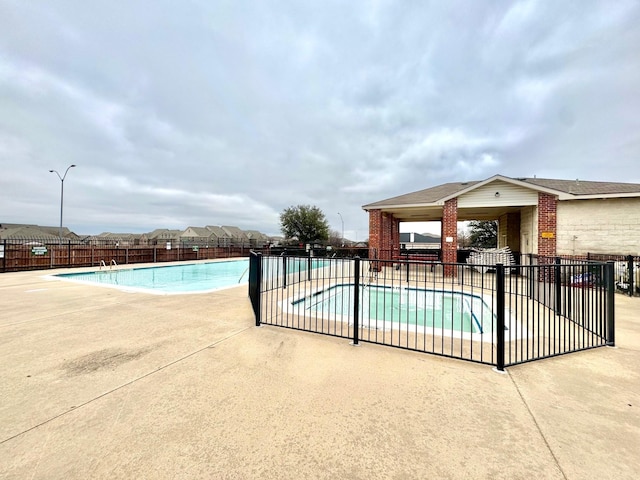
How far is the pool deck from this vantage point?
1576 mm

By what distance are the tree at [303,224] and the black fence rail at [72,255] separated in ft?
48.5

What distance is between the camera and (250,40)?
9398 millimetres

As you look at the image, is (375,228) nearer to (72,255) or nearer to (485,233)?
(72,255)

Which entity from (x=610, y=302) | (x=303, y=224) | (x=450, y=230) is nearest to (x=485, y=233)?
(x=303, y=224)

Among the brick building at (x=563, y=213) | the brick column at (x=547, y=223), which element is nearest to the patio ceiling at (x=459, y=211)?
the brick building at (x=563, y=213)

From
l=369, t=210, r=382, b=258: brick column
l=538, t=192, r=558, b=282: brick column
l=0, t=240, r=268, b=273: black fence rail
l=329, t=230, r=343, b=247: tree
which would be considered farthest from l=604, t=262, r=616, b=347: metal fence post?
l=329, t=230, r=343, b=247: tree

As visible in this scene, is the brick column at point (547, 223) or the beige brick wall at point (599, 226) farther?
the brick column at point (547, 223)

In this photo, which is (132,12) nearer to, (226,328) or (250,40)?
(250,40)

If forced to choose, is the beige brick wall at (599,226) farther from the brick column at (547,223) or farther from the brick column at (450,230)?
the brick column at (450,230)

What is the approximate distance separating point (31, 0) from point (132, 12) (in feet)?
7.43

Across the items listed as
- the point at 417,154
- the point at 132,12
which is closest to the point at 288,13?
the point at 132,12

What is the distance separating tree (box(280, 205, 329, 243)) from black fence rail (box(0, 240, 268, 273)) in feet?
48.5

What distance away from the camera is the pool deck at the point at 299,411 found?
1576mm

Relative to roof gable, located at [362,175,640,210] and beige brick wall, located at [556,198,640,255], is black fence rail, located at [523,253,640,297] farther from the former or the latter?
roof gable, located at [362,175,640,210]
